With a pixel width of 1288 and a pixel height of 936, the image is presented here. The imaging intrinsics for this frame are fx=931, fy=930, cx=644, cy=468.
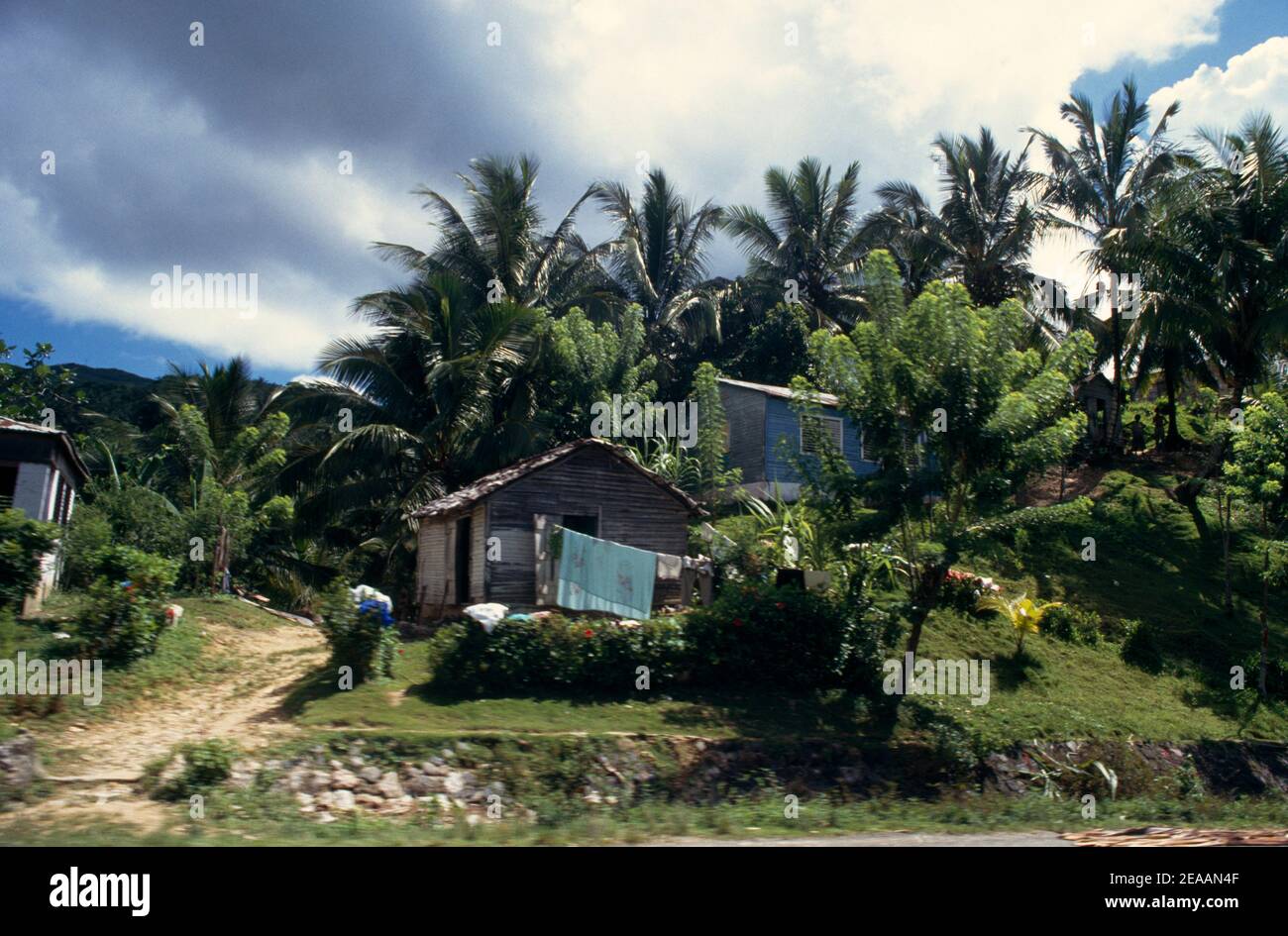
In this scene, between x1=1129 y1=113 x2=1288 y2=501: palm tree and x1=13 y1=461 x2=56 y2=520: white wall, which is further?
x1=1129 y1=113 x2=1288 y2=501: palm tree

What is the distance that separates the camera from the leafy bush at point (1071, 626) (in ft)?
64.8

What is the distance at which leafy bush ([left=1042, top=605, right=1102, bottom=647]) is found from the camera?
19750 millimetres

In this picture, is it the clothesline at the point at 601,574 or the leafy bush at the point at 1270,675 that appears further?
the leafy bush at the point at 1270,675

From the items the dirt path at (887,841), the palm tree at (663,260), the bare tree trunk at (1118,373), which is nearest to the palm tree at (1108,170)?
the bare tree trunk at (1118,373)

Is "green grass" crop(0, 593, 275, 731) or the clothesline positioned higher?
the clothesline

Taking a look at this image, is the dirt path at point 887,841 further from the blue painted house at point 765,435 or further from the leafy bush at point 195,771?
the blue painted house at point 765,435

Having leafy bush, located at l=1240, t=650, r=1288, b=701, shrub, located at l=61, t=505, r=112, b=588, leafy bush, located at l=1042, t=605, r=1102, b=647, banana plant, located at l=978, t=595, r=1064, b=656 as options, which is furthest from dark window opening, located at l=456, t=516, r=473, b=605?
leafy bush, located at l=1240, t=650, r=1288, b=701

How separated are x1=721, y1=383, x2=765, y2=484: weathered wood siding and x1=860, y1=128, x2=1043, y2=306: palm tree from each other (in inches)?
331

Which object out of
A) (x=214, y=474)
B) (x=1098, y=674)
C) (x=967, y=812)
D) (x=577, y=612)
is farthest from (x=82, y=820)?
(x=214, y=474)

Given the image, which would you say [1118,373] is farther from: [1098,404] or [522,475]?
[522,475]

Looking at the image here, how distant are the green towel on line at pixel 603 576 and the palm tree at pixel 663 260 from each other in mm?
16867

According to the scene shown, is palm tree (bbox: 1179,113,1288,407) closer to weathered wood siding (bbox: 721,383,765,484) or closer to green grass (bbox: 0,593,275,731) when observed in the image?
weathered wood siding (bbox: 721,383,765,484)

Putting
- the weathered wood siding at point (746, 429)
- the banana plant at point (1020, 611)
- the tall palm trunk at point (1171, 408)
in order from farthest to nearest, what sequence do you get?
the tall palm trunk at point (1171, 408) → the weathered wood siding at point (746, 429) → the banana plant at point (1020, 611)
